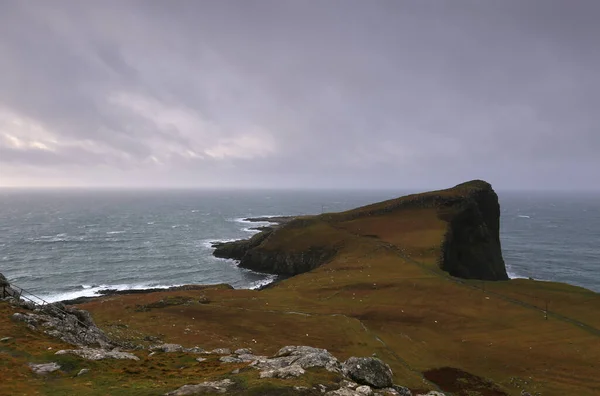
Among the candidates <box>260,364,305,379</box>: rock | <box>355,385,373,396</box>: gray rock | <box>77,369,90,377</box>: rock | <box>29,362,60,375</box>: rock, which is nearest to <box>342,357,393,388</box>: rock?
<box>355,385,373,396</box>: gray rock

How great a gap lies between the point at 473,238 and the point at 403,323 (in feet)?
255

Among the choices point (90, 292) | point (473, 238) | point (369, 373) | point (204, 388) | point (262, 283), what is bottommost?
point (262, 283)

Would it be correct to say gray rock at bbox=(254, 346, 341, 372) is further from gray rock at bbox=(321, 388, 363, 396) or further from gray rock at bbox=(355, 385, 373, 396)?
gray rock at bbox=(321, 388, 363, 396)

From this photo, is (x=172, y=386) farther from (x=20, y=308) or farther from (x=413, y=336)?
(x=413, y=336)

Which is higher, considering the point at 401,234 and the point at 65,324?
the point at 65,324

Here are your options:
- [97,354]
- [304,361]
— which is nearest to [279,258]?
[97,354]

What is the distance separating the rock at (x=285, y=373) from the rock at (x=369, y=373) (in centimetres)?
343

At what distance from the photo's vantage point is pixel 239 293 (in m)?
74.4

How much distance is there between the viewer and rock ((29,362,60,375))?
777 inches

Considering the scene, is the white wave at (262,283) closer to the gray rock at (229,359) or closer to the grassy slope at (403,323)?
the grassy slope at (403,323)

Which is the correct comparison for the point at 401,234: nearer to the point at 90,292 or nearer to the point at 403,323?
the point at 403,323

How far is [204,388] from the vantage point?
1742cm

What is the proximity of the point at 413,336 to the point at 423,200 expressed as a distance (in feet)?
333

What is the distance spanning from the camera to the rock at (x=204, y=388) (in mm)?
17020
